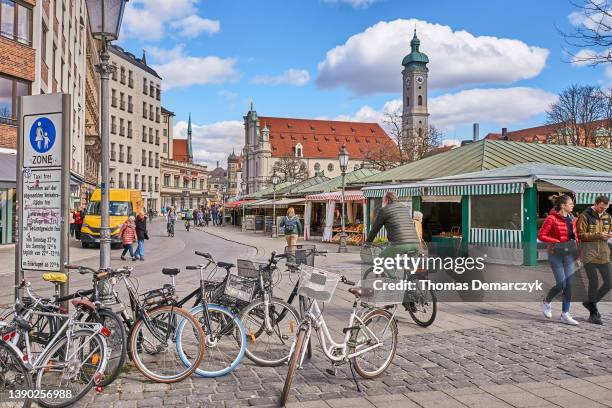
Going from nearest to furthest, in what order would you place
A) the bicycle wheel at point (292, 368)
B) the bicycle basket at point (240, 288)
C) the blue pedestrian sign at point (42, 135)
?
the bicycle wheel at point (292, 368)
the blue pedestrian sign at point (42, 135)
the bicycle basket at point (240, 288)

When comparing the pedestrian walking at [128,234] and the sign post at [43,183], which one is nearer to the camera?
the sign post at [43,183]

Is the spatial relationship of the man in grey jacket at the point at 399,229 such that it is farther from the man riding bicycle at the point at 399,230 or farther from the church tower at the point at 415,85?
the church tower at the point at 415,85

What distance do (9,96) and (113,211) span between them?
6.28 meters

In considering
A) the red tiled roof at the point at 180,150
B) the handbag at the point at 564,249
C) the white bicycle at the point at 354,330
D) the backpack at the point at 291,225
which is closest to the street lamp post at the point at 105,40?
the white bicycle at the point at 354,330

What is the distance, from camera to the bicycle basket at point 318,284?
5020 millimetres

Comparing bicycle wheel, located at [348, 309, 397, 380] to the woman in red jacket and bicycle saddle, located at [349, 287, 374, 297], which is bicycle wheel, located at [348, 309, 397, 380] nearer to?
bicycle saddle, located at [349, 287, 374, 297]

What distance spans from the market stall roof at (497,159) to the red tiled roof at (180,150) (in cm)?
11684

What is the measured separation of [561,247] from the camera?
8.16 metres

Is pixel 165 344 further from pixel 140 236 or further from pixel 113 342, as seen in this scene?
pixel 140 236

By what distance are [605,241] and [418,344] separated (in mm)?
3560

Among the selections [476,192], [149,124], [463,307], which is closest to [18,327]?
[463,307]

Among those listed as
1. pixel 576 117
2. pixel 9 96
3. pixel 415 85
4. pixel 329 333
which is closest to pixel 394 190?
pixel 329 333

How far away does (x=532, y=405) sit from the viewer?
4648 millimetres

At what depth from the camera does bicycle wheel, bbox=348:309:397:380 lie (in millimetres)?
5188
